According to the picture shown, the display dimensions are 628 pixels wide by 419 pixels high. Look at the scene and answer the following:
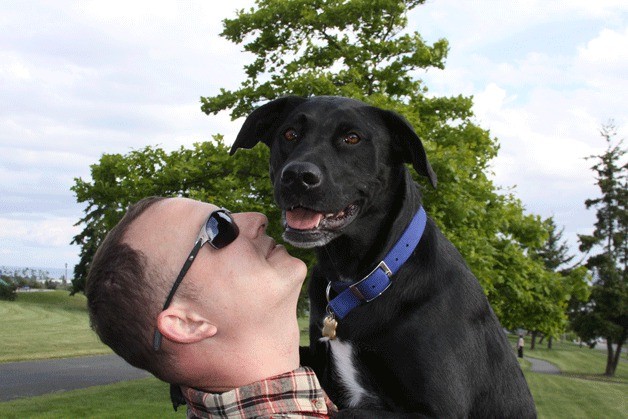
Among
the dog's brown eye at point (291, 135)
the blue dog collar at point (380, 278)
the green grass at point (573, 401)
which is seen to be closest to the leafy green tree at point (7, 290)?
the green grass at point (573, 401)

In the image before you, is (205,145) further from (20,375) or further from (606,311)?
(606,311)

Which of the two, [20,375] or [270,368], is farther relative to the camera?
[20,375]

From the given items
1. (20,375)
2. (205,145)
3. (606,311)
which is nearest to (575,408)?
(205,145)

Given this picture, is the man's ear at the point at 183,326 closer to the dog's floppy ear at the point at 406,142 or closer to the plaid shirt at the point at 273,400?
the plaid shirt at the point at 273,400

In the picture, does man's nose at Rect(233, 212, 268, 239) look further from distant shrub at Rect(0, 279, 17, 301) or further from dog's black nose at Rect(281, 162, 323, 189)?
distant shrub at Rect(0, 279, 17, 301)

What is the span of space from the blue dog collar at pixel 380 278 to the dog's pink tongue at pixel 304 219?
13.5 inches

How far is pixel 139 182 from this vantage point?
15930mm

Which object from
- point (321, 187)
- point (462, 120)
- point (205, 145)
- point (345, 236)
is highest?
point (462, 120)

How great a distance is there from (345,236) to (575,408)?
18085mm

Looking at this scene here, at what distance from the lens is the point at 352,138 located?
3.22 m

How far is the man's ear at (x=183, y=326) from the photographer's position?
2039mm

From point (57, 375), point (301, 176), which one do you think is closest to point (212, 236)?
point (301, 176)

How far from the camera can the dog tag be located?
2.98 metres

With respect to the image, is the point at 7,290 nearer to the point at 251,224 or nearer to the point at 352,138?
the point at 352,138
